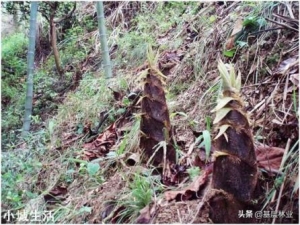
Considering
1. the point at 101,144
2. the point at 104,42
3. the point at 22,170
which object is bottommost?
the point at 22,170

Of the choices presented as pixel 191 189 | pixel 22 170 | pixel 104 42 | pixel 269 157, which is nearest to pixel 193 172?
pixel 191 189

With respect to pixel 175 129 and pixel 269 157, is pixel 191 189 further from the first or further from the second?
pixel 175 129

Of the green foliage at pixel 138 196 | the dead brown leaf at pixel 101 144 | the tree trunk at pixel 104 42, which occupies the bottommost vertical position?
the green foliage at pixel 138 196

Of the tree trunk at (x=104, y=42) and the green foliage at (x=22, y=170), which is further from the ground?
the tree trunk at (x=104, y=42)

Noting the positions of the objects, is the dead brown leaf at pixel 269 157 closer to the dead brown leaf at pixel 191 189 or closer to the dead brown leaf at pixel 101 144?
the dead brown leaf at pixel 191 189

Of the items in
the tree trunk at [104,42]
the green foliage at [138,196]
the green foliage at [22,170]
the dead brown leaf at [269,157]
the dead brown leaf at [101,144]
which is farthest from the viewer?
the tree trunk at [104,42]

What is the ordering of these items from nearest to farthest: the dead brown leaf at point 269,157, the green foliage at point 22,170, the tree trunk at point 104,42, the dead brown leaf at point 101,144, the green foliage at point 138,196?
the dead brown leaf at point 269,157, the green foliage at point 138,196, the green foliage at point 22,170, the dead brown leaf at point 101,144, the tree trunk at point 104,42

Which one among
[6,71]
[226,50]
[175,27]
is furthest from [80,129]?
[6,71]

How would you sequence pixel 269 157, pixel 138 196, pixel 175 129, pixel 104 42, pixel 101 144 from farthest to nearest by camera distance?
pixel 104 42 < pixel 101 144 < pixel 175 129 < pixel 138 196 < pixel 269 157

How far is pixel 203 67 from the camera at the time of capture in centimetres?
216

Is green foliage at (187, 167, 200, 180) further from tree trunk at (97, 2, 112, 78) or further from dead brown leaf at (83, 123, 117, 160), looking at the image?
tree trunk at (97, 2, 112, 78)

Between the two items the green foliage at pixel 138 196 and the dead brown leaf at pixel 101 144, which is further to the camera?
the dead brown leaf at pixel 101 144

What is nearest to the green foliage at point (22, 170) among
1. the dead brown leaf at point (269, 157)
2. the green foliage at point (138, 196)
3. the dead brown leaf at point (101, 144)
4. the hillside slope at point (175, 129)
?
the hillside slope at point (175, 129)

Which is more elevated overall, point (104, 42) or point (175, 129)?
point (104, 42)
